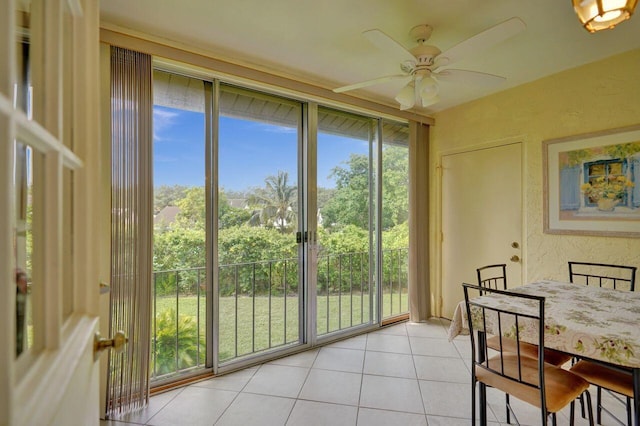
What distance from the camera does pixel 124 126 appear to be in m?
→ 1.90

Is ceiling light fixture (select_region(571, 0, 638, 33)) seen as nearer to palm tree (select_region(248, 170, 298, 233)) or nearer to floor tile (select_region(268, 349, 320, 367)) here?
palm tree (select_region(248, 170, 298, 233))

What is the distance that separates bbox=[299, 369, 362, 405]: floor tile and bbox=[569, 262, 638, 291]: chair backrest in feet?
5.98

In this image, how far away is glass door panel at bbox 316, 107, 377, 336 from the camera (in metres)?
2.96

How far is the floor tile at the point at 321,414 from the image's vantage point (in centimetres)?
181

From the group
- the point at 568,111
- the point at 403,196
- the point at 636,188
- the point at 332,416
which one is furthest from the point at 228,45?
the point at 636,188

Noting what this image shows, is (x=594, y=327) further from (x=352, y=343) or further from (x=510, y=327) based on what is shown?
(x=352, y=343)

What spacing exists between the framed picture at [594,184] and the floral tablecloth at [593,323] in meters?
0.72

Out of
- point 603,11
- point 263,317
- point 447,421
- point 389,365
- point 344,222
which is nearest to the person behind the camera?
point 603,11

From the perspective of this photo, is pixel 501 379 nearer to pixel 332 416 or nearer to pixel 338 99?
pixel 332 416

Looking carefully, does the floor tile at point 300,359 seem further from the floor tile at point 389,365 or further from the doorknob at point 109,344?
Answer: the doorknob at point 109,344

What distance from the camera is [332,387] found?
7.14 ft

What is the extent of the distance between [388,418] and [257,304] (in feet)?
4.42

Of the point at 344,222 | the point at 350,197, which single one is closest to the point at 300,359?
the point at 344,222

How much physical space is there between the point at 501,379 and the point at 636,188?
1.81 m
